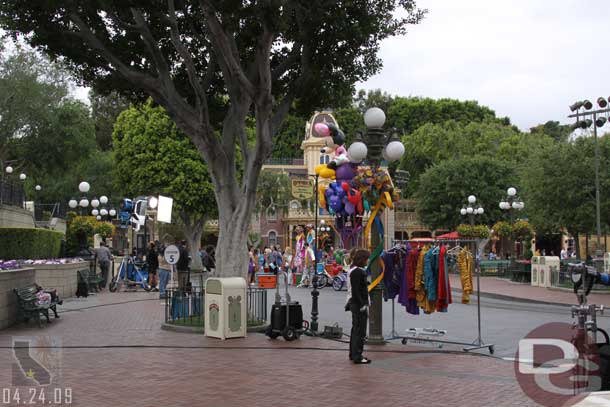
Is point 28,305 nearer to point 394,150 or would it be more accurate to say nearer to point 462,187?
point 394,150

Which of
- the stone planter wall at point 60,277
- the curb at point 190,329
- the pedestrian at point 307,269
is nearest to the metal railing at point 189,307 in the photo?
the curb at point 190,329

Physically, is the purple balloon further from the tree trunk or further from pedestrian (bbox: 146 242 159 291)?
the tree trunk

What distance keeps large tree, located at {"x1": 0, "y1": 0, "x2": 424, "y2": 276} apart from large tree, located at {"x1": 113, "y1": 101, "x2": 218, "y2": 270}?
2633cm

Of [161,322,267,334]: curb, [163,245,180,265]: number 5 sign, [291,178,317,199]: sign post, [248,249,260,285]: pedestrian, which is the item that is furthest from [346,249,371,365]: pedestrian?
[248,249,260,285]: pedestrian

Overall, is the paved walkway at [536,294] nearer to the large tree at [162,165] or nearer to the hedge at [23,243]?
the hedge at [23,243]

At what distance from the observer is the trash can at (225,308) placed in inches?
512

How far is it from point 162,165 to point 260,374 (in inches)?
1333

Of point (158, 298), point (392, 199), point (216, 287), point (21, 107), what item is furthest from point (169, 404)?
point (21, 107)

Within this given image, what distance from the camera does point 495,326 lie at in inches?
617

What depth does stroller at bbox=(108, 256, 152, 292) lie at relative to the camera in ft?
88.2

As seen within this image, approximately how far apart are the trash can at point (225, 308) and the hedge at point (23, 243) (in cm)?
1270

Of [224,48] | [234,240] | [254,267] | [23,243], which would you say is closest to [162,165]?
[254,267]

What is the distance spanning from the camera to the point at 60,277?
21.6 m

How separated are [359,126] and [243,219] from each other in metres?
51.1
